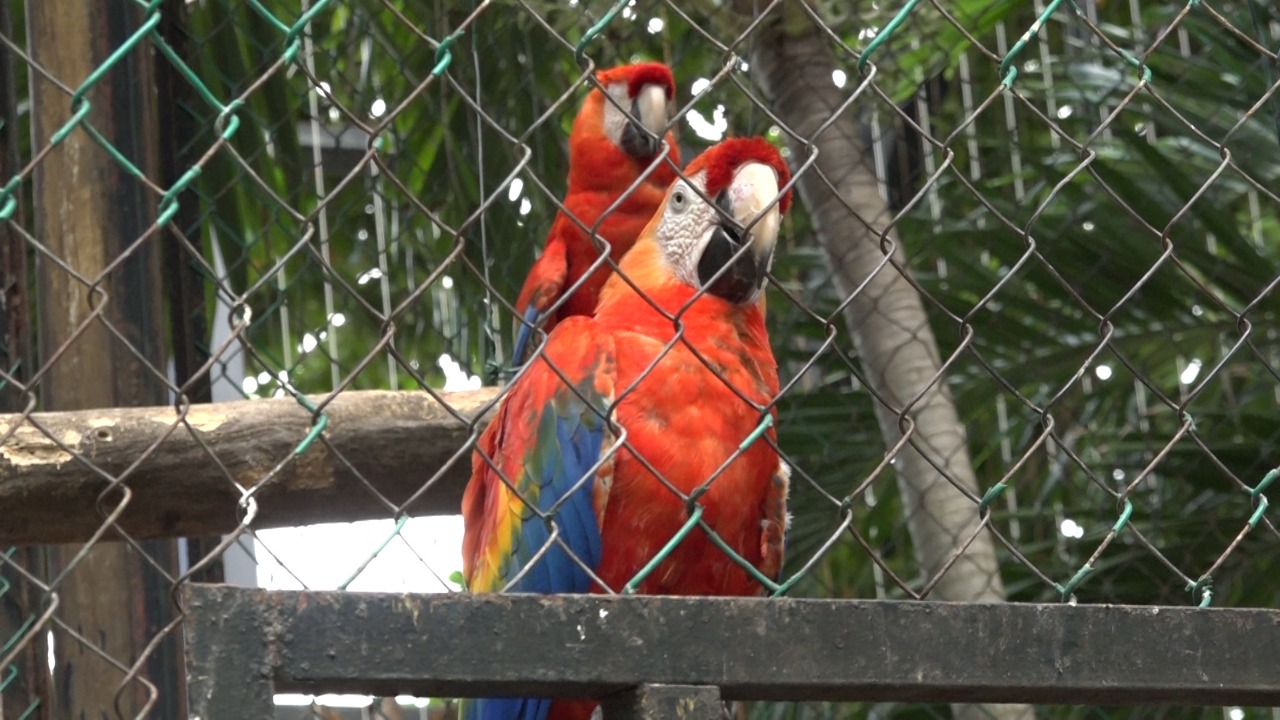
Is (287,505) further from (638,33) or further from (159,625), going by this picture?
(638,33)

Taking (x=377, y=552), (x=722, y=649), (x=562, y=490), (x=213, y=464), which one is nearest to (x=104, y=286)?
(x=213, y=464)

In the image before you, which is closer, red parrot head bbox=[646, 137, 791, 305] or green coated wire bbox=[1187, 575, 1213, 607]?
green coated wire bbox=[1187, 575, 1213, 607]

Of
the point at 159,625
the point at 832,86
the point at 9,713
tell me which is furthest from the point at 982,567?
the point at 9,713

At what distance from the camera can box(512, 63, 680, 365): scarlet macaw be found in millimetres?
2430

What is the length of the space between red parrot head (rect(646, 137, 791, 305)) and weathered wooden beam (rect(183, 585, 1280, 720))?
636 mm

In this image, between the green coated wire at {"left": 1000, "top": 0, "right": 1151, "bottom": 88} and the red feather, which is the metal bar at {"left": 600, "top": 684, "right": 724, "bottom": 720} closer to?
the green coated wire at {"left": 1000, "top": 0, "right": 1151, "bottom": 88}

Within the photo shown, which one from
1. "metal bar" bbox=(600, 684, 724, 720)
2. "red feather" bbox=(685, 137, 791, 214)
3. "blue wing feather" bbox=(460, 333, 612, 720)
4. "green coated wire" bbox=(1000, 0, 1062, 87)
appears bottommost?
"metal bar" bbox=(600, 684, 724, 720)

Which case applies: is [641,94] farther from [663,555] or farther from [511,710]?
[663,555]

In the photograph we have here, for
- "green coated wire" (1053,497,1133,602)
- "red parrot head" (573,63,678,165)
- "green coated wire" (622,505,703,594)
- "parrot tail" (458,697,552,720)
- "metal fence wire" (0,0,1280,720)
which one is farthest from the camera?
"red parrot head" (573,63,678,165)

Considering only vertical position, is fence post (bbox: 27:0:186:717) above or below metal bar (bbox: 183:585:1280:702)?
above

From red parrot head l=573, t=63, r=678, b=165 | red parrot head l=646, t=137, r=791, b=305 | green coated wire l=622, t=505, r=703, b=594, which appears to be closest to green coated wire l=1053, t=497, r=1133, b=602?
green coated wire l=622, t=505, r=703, b=594

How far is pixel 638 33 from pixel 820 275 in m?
0.58

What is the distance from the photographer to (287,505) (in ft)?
5.91

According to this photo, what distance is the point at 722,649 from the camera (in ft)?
3.18
